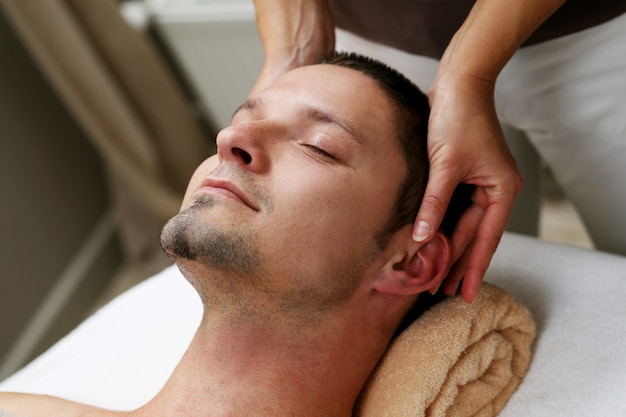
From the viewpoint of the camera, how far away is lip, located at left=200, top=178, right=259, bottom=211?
1.05m

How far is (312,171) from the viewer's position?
42.2 inches

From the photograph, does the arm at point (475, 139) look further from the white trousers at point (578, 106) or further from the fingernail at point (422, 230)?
the white trousers at point (578, 106)

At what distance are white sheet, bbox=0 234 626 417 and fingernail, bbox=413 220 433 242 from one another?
1.05 feet

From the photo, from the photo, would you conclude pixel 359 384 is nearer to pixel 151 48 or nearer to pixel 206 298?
pixel 206 298

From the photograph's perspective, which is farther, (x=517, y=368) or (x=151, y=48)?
(x=151, y=48)

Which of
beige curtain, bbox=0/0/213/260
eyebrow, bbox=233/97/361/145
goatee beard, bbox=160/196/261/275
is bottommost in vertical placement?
beige curtain, bbox=0/0/213/260

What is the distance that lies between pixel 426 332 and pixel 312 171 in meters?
0.30

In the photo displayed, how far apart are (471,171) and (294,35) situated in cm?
51

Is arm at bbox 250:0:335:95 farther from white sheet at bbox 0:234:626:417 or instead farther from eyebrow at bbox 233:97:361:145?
white sheet at bbox 0:234:626:417

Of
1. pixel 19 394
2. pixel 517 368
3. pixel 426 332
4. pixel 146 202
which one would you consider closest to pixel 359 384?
pixel 426 332

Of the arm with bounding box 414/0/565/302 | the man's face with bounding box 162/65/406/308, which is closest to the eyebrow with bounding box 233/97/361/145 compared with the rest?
the man's face with bounding box 162/65/406/308

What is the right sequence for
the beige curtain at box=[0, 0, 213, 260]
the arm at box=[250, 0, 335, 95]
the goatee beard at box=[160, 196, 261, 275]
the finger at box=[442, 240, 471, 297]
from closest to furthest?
1. the goatee beard at box=[160, 196, 261, 275]
2. the finger at box=[442, 240, 471, 297]
3. the arm at box=[250, 0, 335, 95]
4. the beige curtain at box=[0, 0, 213, 260]

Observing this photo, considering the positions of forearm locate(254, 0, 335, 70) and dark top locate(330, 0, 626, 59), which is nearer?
dark top locate(330, 0, 626, 59)

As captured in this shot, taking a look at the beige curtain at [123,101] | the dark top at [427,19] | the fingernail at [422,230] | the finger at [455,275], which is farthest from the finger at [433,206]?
the beige curtain at [123,101]
